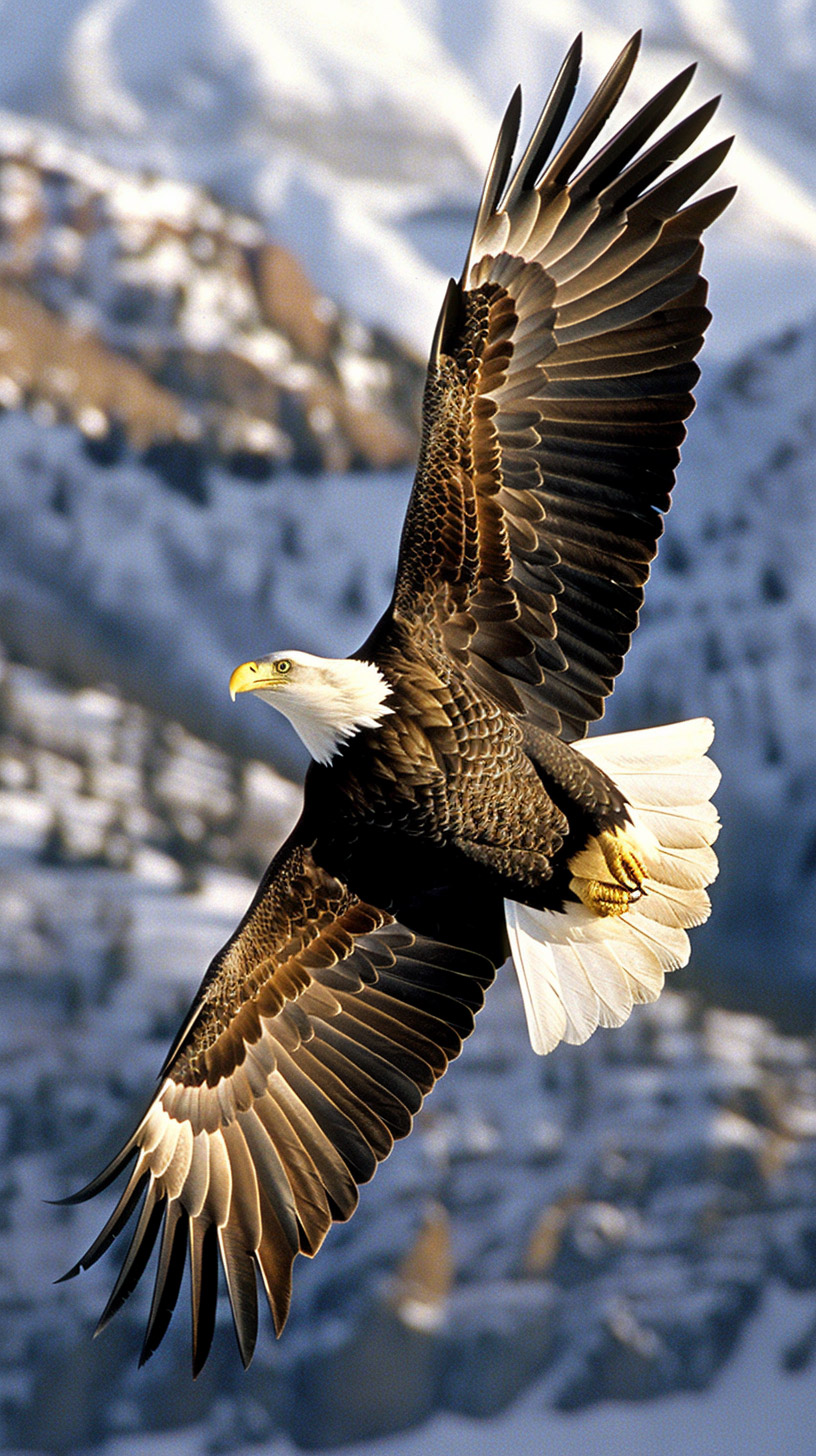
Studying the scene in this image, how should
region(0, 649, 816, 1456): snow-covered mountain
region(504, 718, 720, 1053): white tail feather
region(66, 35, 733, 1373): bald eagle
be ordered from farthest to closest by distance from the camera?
region(0, 649, 816, 1456): snow-covered mountain
region(504, 718, 720, 1053): white tail feather
region(66, 35, 733, 1373): bald eagle

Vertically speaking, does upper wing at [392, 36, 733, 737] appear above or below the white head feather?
above

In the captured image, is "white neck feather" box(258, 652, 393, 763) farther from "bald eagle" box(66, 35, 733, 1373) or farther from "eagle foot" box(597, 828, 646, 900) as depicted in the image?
"eagle foot" box(597, 828, 646, 900)

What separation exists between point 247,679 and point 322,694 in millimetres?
200

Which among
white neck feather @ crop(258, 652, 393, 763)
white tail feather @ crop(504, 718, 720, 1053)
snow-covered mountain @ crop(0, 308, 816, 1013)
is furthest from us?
snow-covered mountain @ crop(0, 308, 816, 1013)

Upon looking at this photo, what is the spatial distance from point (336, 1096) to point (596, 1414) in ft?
242

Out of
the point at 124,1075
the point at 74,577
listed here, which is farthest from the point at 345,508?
the point at 124,1075

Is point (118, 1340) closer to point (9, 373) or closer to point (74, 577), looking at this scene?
point (74, 577)

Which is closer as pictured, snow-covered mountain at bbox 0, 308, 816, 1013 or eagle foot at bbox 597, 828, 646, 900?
eagle foot at bbox 597, 828, 646, 900

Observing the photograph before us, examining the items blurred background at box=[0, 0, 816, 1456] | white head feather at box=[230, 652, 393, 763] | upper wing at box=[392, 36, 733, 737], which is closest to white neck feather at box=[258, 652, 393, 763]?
white head feather at box=[230, 652, 393, 763]

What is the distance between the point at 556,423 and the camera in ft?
18.3

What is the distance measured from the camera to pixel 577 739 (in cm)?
571

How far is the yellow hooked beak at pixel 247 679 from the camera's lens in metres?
5.05

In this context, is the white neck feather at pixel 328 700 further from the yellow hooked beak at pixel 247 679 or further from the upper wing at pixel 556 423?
the upper wing at pixel 556 423

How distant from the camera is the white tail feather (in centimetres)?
573
